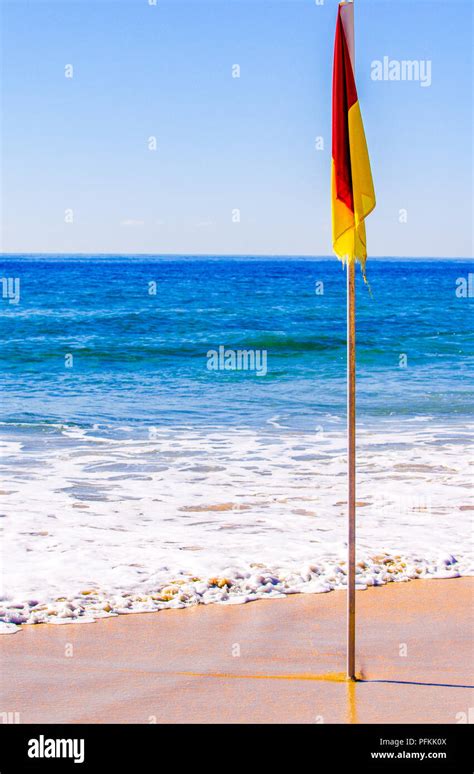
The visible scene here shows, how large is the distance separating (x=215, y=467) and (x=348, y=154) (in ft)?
19.2

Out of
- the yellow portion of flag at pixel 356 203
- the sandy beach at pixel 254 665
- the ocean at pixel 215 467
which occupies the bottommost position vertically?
the ocean at pixel 215 467

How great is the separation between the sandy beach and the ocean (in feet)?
1.06

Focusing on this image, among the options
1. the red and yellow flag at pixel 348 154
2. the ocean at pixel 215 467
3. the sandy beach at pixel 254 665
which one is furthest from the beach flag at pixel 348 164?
the ocean at pixel 215 467

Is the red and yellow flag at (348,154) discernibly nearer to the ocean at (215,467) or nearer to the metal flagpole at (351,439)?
the metal flagpole at (351,439)

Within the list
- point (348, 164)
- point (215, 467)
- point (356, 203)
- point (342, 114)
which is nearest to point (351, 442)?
point (356, 203)

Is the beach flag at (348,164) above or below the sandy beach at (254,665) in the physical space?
above

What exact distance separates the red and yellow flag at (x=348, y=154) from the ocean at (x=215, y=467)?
71.3 inches

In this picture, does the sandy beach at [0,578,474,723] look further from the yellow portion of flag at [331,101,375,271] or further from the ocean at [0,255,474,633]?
the yellow portion of flag at [331,101,375,271]

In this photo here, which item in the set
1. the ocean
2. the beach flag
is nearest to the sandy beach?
the ocean

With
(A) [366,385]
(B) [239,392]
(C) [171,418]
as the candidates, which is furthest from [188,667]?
(A) [366,385]

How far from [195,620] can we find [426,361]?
16671 mm

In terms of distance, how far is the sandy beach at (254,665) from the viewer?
406cm

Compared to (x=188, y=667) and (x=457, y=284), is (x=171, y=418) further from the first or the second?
(x=457, y=284)

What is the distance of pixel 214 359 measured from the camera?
70.3 ft
